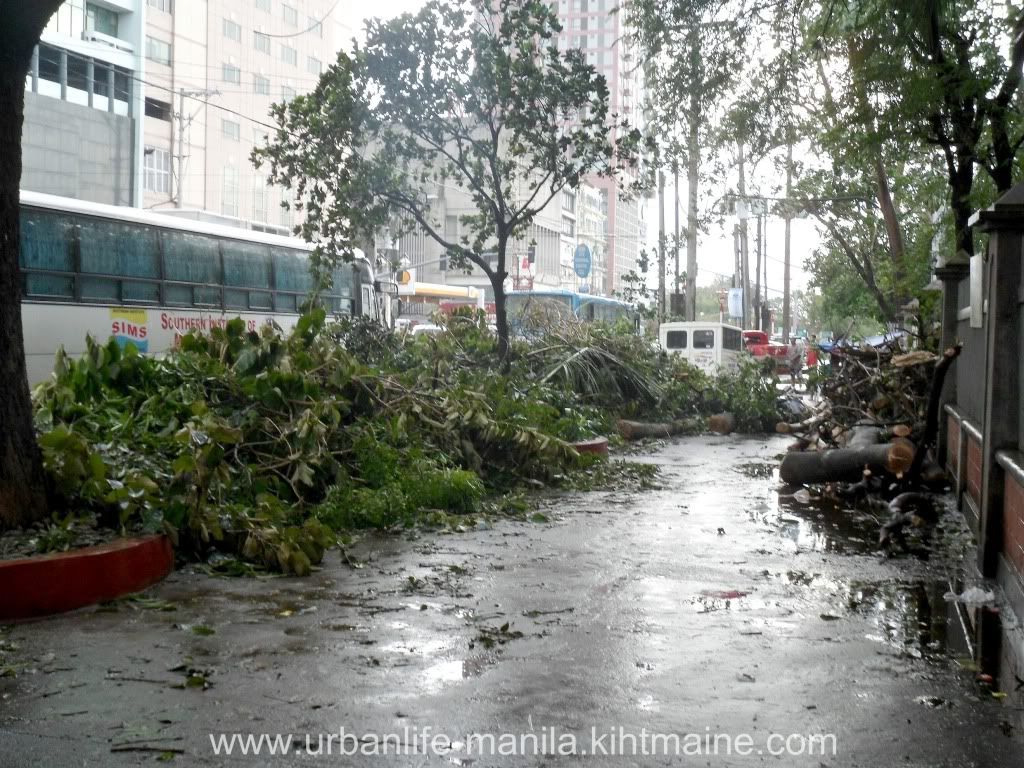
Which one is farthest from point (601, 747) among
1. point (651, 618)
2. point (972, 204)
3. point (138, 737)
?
point (972, 204)

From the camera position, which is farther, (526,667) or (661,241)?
(661,241)

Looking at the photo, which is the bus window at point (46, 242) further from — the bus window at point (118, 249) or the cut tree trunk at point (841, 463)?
the cut tree trunk at point (841, 463)

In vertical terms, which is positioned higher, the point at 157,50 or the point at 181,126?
the point at 157,50

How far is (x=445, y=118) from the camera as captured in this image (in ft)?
55.6

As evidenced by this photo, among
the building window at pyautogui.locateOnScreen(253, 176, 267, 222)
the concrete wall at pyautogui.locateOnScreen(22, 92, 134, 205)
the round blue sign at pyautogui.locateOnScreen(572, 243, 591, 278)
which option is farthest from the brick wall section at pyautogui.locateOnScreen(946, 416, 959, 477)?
the building window at pyautogui.locateOnScreen(253, 176, 267, 222)

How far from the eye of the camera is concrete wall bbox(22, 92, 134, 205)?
4162cm

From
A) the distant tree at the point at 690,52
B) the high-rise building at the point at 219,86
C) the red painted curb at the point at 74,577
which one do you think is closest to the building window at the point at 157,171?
the high-rise building at the point at 219,86

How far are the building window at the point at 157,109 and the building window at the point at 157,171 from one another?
5.44ft

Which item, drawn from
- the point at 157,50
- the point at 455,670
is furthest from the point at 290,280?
the point at 157,50

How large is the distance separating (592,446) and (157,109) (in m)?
47.0

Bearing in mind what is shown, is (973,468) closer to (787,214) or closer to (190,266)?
(190,266)

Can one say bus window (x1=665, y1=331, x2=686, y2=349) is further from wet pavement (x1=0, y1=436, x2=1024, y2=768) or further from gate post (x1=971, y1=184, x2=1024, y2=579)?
gate post (x1=971, y1=184, x2=1024, y2=579)

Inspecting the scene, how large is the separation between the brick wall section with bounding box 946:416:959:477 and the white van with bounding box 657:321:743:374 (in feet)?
→ 60.0

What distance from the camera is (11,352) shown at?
21.3 ft
